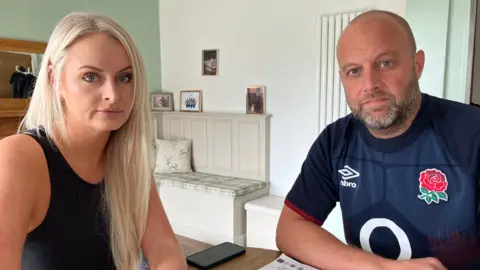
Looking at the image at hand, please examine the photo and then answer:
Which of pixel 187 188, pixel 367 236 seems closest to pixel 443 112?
pixel 367 236

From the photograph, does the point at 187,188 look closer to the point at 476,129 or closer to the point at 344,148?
the point at 344,148

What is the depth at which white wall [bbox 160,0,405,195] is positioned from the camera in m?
3.34

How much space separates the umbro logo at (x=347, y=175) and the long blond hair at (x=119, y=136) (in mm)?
590

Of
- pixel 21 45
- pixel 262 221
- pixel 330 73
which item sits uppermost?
pixel 21 45

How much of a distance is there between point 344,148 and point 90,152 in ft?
2.47

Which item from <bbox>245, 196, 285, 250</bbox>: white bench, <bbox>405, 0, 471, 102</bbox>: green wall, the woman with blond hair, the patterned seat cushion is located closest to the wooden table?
the woman with blond hair

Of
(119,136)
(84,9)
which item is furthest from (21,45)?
(119,136)

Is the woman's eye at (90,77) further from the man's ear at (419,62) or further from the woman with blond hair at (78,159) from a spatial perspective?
the man's ear at (419,62)

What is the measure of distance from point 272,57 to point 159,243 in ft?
8.92

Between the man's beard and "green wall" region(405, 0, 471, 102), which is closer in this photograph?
the man's beard

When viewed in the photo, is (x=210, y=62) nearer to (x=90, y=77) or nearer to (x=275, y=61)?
(x=275, y=61)

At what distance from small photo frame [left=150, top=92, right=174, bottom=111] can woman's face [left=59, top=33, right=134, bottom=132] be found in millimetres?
3540

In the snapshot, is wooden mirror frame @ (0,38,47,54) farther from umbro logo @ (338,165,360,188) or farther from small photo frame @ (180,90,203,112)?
umbro logo @ (338,165,360,188)

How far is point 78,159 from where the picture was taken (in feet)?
3.34
